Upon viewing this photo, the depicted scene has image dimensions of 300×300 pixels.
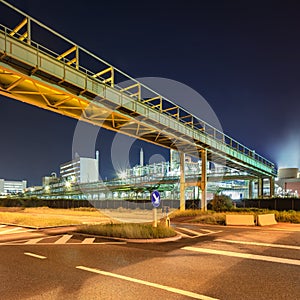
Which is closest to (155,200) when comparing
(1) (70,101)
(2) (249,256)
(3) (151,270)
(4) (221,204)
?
(2) (249,256)

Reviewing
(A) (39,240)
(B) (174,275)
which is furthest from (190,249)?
(A) (39,240)

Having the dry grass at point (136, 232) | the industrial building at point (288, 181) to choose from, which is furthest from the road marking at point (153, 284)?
the industrial building at point (288, 181)

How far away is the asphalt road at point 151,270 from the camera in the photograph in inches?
269

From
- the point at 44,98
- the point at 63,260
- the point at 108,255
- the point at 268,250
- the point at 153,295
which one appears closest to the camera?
the point at 153,295

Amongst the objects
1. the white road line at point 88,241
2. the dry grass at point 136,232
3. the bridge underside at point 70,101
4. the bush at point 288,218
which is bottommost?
the bush at point 288,218

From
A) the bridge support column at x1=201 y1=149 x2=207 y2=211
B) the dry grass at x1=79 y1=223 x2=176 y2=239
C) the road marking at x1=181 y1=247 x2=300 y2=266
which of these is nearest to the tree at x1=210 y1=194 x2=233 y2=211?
the bridge support column at x1=201 y1=149 x2=207 y2=211

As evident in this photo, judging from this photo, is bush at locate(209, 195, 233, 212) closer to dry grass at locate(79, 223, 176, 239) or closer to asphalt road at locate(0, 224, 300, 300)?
dry grass at locate(79, 223, 176, 239)

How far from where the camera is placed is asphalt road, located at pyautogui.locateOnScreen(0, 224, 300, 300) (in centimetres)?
683

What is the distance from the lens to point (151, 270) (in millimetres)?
8766

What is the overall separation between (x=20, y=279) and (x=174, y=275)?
3.85 m

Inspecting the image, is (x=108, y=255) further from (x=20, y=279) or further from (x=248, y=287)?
(x=248, y=287)

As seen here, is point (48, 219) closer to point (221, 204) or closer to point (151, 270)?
point (221, 204)

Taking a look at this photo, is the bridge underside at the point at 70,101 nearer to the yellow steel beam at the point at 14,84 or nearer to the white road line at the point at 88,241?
the yellow steel beam at the point at 14,84

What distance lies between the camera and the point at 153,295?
663cm
